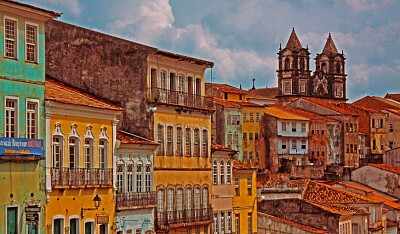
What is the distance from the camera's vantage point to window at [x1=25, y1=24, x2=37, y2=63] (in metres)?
43.3

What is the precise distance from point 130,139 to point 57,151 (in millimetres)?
8102

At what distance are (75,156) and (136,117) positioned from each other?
9178 mm

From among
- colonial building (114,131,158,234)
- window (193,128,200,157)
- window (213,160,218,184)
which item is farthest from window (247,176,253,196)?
colonial building (114,131,158,234)

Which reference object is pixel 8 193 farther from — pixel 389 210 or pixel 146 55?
pixel 389 210

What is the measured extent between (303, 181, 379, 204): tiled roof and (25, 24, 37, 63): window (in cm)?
4481

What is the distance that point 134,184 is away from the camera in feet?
175

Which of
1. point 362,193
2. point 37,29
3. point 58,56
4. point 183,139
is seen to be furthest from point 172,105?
point 362,193

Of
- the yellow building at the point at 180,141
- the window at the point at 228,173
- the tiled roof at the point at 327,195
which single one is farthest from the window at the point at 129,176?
the tiled roof at the point at 327,195

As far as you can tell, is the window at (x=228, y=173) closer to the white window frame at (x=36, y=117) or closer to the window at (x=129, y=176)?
the window at (x=129, y=176)

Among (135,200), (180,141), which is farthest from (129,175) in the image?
(180,141)

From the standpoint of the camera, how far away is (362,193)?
97625 mm

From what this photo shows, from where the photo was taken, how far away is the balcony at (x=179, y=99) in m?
57.0

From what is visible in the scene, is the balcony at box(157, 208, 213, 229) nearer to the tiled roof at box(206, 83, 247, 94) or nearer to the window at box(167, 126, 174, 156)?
the window at box(167, 126, 174, 156)

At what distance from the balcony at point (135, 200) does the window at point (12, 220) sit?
9.25 meters
